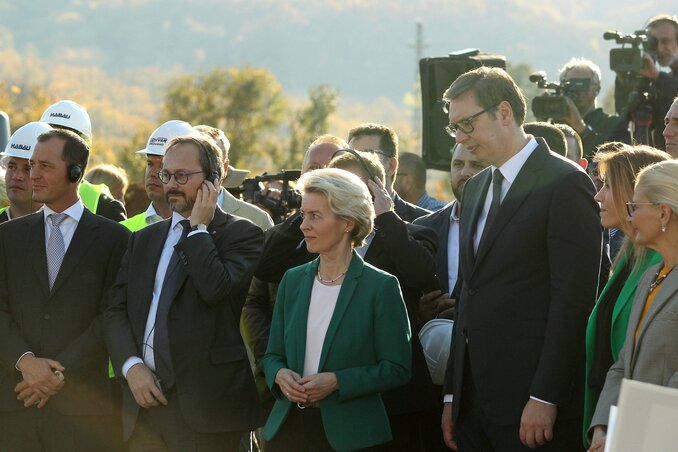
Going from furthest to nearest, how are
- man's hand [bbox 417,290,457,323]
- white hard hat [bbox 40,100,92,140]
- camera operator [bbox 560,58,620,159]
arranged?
camera operator [bbox 560,58,620,159]
white hard hat [bbox 40,100,92,140]
man's hand [bbox 417,290,457,323]

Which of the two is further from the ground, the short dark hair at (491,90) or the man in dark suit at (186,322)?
the short dark hair at (491,90)

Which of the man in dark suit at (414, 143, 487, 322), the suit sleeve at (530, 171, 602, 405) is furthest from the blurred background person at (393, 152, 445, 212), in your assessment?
the suit sleeve at (530, 171, 602, 405)

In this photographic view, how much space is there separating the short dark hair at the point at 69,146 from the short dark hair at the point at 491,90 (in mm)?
2146

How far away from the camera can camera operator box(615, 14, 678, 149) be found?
7.93 metres

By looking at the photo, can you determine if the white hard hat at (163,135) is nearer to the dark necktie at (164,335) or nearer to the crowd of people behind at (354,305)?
the crowd of people behind at (354,305)

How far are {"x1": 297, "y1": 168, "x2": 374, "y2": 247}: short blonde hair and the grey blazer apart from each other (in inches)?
54.3

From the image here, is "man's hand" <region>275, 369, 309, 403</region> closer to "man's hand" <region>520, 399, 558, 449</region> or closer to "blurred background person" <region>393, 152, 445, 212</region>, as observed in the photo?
"man's hand" <region>520, 399, 558, 449</region>

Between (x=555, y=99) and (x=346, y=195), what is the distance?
3.63 m

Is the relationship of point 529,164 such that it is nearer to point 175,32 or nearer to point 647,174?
point 647,174

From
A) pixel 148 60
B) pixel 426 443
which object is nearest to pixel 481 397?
pixel 426 443

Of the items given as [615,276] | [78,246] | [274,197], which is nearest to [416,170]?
[274,197]

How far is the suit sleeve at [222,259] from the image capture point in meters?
5.30

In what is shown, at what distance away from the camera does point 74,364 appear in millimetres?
5691

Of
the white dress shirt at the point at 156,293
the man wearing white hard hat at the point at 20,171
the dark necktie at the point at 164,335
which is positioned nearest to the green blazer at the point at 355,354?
the dark necktie at the point at 164,335
